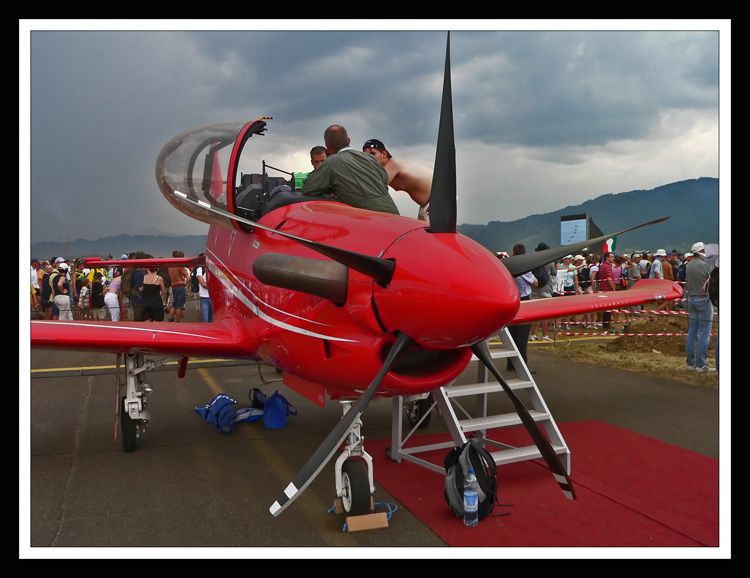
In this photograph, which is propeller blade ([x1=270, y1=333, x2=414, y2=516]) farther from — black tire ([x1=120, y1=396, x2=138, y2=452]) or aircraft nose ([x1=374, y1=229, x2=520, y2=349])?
black tire ([x1=120, y1=396, x2=138, y2=452])

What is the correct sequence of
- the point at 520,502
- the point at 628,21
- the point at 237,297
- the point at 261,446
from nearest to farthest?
the point at 628,21
the point at 520,502
the point at 237,297
the point at 261,446

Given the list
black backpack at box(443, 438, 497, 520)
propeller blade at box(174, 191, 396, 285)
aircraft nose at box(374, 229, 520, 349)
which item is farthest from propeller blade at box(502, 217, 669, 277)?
black backpack at box(443, 438, 497, 520)

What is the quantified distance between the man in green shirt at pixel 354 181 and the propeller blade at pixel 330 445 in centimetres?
137

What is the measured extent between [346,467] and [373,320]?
145 centimetres

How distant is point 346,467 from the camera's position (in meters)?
4.01

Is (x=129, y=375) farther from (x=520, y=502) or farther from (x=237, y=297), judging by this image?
(x=520, y=502)

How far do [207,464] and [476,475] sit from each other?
2597mm

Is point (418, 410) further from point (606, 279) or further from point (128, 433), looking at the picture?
point (606, 279)

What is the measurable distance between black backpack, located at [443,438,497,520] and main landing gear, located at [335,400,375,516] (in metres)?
0.57

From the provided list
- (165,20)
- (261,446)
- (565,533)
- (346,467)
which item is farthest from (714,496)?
(165,20)

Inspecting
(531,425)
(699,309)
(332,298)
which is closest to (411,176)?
(332,298)

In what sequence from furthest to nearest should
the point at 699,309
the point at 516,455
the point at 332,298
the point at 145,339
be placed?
the point at 699,309 → the point at 145,339 → the point at 516,455 → the point at 332,298

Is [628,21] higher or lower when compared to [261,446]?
higher

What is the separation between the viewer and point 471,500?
3.73 meters
